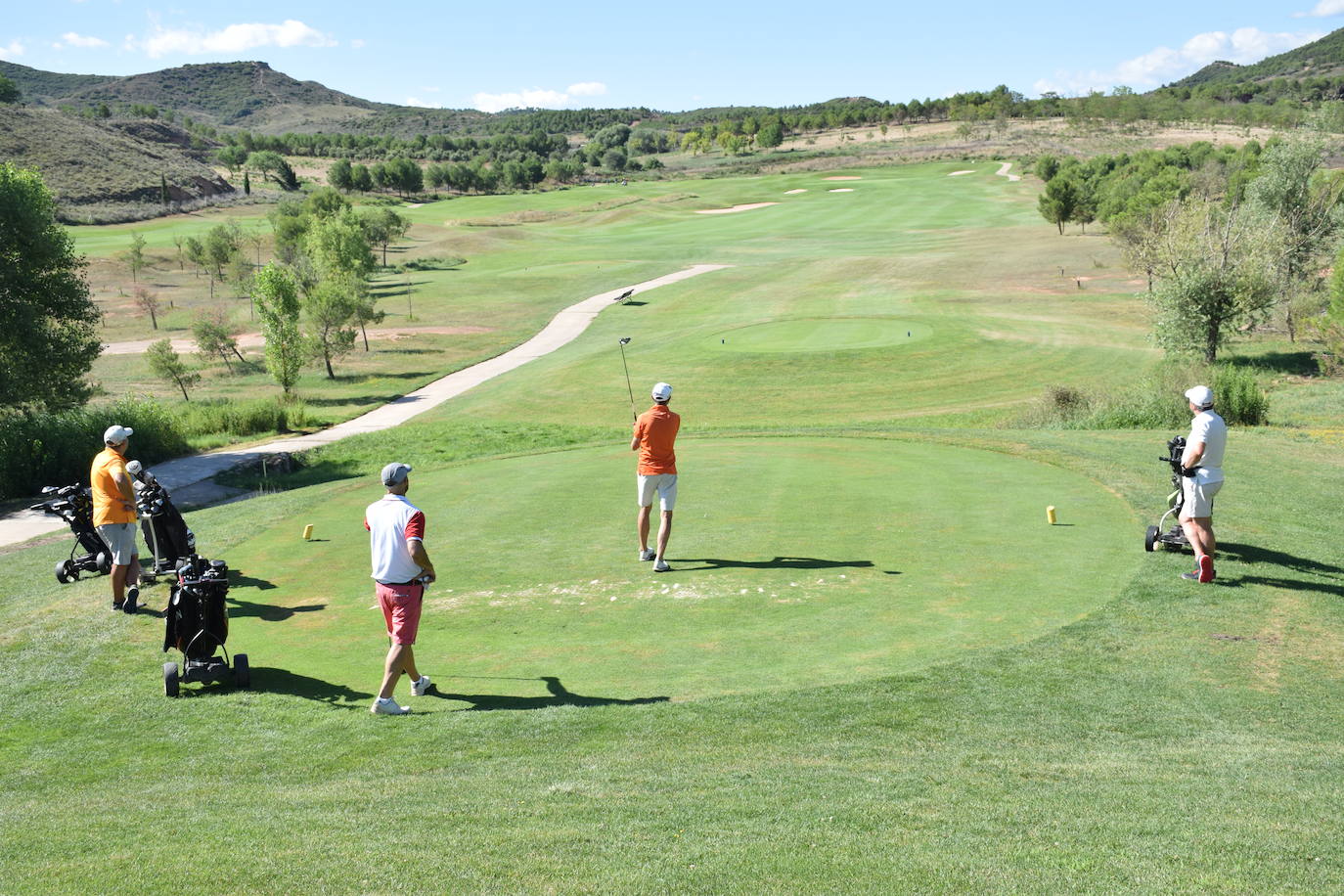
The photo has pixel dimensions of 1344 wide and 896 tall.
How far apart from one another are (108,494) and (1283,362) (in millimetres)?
48476

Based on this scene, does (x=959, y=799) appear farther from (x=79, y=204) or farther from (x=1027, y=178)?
(x=79, y=204)

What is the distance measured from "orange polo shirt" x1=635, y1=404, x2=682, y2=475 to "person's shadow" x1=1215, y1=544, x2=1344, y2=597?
23.7 feet

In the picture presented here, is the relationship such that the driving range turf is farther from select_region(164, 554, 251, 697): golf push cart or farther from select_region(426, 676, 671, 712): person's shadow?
select_region(164, 554, 251, 697): golf push cart

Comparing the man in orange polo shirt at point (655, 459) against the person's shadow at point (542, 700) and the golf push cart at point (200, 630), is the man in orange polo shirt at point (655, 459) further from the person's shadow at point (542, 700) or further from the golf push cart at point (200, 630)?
the golf push cart at point (200, 630)

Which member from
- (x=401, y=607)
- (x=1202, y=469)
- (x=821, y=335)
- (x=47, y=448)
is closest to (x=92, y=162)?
(x=821, y=335)

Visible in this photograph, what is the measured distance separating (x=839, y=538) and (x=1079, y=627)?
161 inches

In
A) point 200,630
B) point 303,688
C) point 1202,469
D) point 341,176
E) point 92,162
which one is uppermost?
point 92,162

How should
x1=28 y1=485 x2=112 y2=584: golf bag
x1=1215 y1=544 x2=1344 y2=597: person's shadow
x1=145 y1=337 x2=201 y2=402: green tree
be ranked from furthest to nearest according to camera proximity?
x1=145 y1=337 x2=201 y2=402: green tree → x1=28 y1=485 x2=112 y2=584: golf bag → x1=1215 y1=544 x2=1344 y2=597: person's shadow

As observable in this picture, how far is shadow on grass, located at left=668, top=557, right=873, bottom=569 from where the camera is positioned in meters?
12.5

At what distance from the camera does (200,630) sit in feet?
32.7

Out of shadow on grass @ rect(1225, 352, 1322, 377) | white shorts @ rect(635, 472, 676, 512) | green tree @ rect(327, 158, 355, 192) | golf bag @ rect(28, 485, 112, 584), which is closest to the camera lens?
white shorts @ rect(635, 472, 676, 512)

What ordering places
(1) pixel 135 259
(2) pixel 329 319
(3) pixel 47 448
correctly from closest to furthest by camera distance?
(3) pixel 47 448 < (2) pixel 329 319 < (1) pixel 135 259

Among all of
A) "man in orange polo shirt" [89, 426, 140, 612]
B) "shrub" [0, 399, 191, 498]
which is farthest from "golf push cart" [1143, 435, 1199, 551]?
"shrub" [0, 399, 191, 498]

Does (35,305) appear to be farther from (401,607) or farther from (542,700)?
(542,700)
